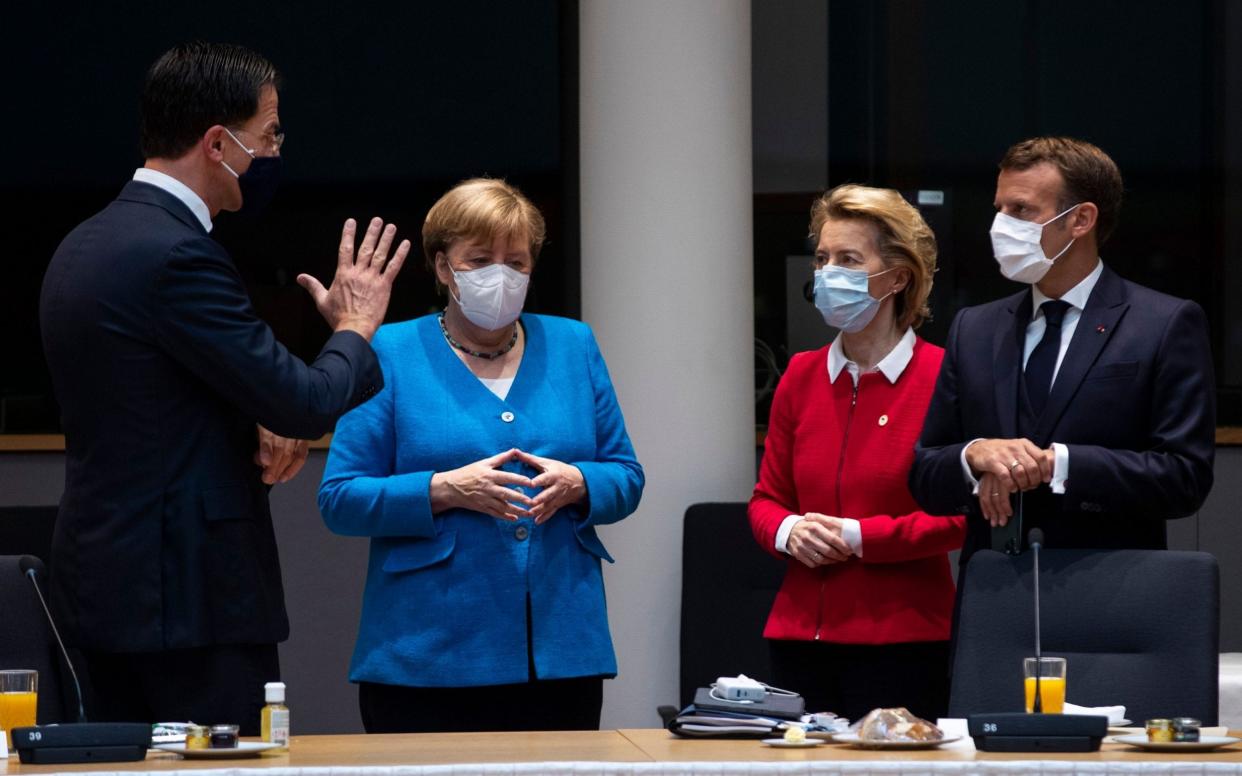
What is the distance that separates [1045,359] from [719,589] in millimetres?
1350

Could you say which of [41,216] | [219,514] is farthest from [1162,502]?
[41,216]

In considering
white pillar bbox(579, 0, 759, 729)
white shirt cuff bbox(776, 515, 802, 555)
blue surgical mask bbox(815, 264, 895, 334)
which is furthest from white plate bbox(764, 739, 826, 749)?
white pillar bbox(579, 0, 759, 729)

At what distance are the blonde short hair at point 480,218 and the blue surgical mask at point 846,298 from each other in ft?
1.85

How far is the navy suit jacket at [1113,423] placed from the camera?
2855 mm

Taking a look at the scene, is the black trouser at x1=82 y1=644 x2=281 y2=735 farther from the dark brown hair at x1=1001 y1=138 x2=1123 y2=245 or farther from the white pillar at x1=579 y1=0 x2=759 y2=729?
the white pillar at x1=579 y1=0 x2=759 y2=729

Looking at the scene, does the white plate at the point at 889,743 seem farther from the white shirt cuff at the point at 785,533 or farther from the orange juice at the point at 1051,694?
the white shirt cuff at the point at 785,533

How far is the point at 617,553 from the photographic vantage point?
4312mm

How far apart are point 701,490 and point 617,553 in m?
0.27

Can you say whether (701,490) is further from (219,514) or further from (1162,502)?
(219,514)

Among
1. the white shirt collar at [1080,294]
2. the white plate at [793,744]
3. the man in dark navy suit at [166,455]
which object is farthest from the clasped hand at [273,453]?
the white shirt collar at [1080,294]

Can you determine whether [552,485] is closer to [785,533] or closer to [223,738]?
[785,533]

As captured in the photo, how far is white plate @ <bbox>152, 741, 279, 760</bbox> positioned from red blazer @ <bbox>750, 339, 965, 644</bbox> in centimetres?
123

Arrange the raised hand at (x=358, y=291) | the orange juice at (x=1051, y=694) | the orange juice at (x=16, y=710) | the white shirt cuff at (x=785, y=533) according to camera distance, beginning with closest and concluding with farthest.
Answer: the orange juice at (x=16, y=710)
the orange juice at (x=1051, y=694)
the raised hand at (x=358, y=291)
the white shirt cuff at (x=785, y=533)

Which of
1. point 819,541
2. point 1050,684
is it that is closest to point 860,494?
point 819,541
